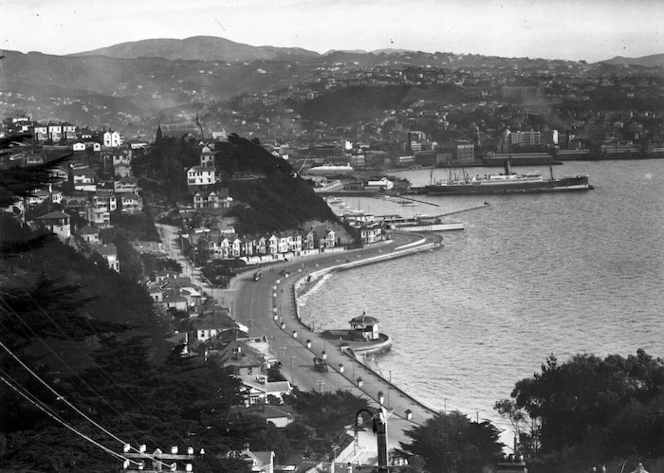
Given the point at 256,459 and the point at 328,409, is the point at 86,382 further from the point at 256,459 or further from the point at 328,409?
the point at 328,409

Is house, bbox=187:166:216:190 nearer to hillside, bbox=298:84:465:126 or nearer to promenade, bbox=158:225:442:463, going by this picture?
promenade, bbox=158:225:442:463

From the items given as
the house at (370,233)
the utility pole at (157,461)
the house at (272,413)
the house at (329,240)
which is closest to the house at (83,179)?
the house at (329,240)

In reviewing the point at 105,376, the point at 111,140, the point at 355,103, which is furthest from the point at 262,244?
the point at 105,376

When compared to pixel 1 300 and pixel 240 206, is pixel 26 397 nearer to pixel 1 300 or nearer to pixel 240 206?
pixel 1 300

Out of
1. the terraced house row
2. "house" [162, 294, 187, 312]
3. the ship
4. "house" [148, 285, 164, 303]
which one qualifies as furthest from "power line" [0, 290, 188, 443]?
the ship

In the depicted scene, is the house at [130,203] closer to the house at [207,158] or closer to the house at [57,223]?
the house at [207,158]

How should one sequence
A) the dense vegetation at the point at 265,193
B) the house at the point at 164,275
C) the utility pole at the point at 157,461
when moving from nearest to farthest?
the utility pole at the point at 157,461 < the house at the point at 164,275 < the dense vegetation at the point at 265,193
